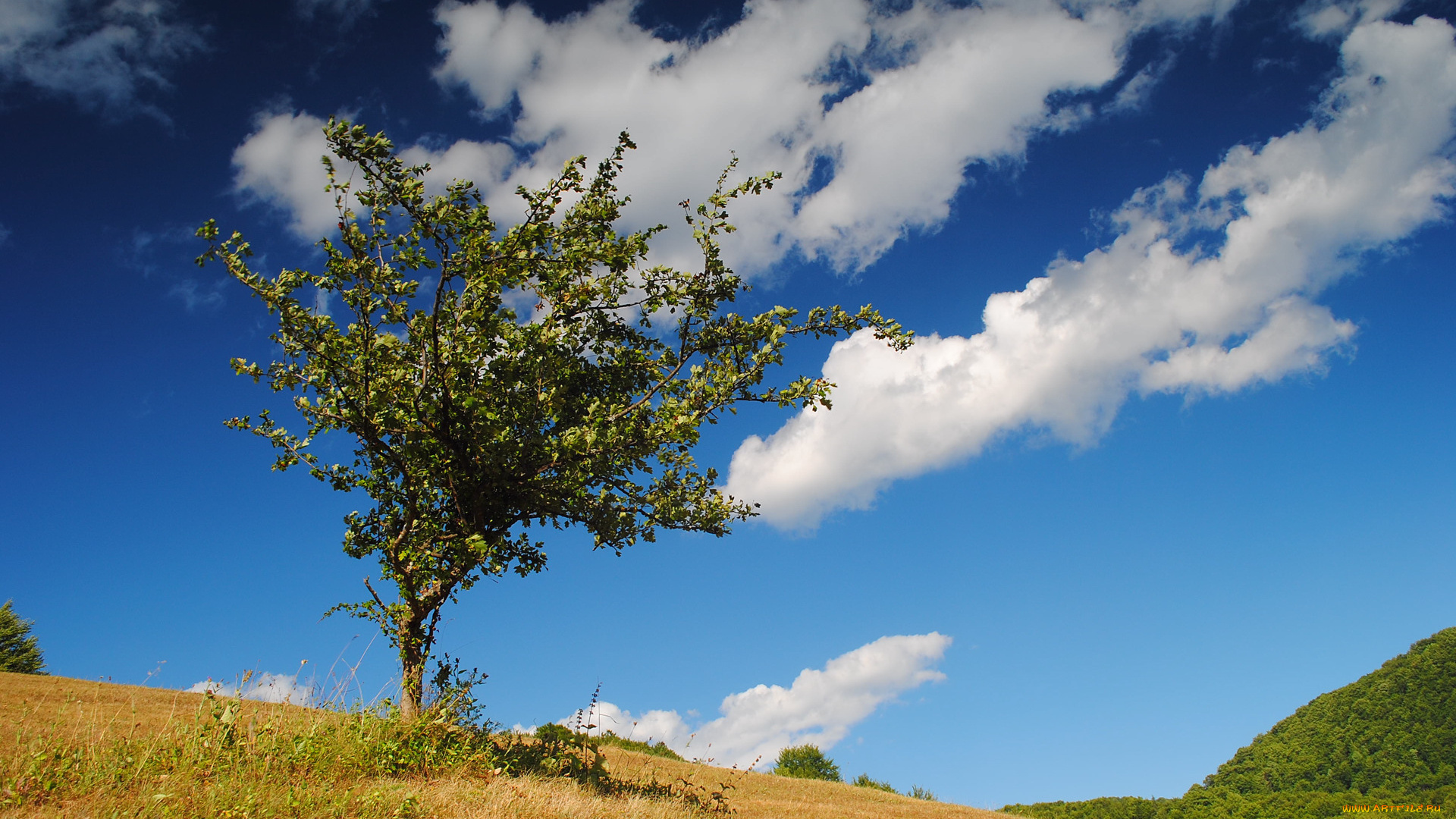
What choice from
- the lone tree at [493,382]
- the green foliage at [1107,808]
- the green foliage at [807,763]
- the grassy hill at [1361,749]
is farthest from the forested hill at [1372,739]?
the lone tree at [493,382]

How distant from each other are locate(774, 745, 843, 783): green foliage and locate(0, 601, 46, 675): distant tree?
48.7 m

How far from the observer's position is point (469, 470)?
1168 cm

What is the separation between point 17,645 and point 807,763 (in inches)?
2087

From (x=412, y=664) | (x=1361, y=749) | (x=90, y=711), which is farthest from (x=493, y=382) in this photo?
(x=1361, y=749)

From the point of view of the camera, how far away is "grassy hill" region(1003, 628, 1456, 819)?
9275 cm

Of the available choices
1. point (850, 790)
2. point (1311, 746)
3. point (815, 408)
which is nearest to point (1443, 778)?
point (1311, 746)

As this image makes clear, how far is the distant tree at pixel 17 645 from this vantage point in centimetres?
4659

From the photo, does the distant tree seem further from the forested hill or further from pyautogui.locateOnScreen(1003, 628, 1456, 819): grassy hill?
the forested hill

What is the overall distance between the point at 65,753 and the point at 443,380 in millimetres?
6557

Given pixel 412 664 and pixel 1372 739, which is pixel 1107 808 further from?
pixel 412 664

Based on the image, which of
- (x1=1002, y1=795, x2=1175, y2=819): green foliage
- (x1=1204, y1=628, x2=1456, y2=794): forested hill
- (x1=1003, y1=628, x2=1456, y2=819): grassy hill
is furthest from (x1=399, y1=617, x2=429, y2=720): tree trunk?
(x1=1204, y1=628, x2=1456, y2=794): forested hill

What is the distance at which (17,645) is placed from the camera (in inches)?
1884

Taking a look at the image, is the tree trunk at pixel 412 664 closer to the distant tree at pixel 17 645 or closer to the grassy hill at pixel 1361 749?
the distant tree at pixel 17 645

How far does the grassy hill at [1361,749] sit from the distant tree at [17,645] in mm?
95658
